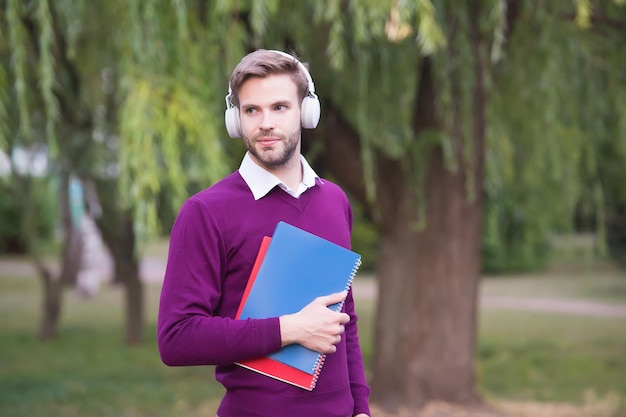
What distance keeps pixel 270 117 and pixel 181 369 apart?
943 centimetres

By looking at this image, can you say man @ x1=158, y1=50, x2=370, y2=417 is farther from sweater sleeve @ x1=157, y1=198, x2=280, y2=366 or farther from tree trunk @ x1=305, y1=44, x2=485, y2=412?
tree trunk @ x1=305, y1=44, x2=485, y2=412

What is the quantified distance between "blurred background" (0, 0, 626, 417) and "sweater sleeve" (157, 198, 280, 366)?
7.52ft

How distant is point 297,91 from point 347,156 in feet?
15.9

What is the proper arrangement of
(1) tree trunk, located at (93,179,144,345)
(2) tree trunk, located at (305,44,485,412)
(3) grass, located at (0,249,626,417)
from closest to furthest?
(2) tree trunk, located at (305,44,485,412) < (3) grass, located at (0,249,626,417) < (1) tree trunk, located at (93,179,144,345)

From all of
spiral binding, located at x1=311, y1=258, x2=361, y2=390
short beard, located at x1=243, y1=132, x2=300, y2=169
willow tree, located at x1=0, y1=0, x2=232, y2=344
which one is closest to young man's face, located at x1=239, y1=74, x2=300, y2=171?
short beard, located at x1=243, y1=132, x2=300, y2=169

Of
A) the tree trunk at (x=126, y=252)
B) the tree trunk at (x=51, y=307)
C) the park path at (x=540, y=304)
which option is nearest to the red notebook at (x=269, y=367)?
the tree trunk at (x=126, y=252)

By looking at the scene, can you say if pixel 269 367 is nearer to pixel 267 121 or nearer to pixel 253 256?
pixel 253 256

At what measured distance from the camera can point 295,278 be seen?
71.0 inches

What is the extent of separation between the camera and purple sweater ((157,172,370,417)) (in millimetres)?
1728

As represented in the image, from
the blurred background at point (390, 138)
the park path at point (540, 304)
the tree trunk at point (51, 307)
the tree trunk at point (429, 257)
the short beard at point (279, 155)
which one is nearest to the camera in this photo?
the short beard at point (279, 155)

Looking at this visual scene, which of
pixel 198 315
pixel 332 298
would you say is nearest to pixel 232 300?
pixel 198 315

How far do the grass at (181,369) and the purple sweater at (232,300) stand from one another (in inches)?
228

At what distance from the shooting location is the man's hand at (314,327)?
1747mm

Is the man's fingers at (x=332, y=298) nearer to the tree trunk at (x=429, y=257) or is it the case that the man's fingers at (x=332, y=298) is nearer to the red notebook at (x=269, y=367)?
the red notebook at (x=269, y=367)
